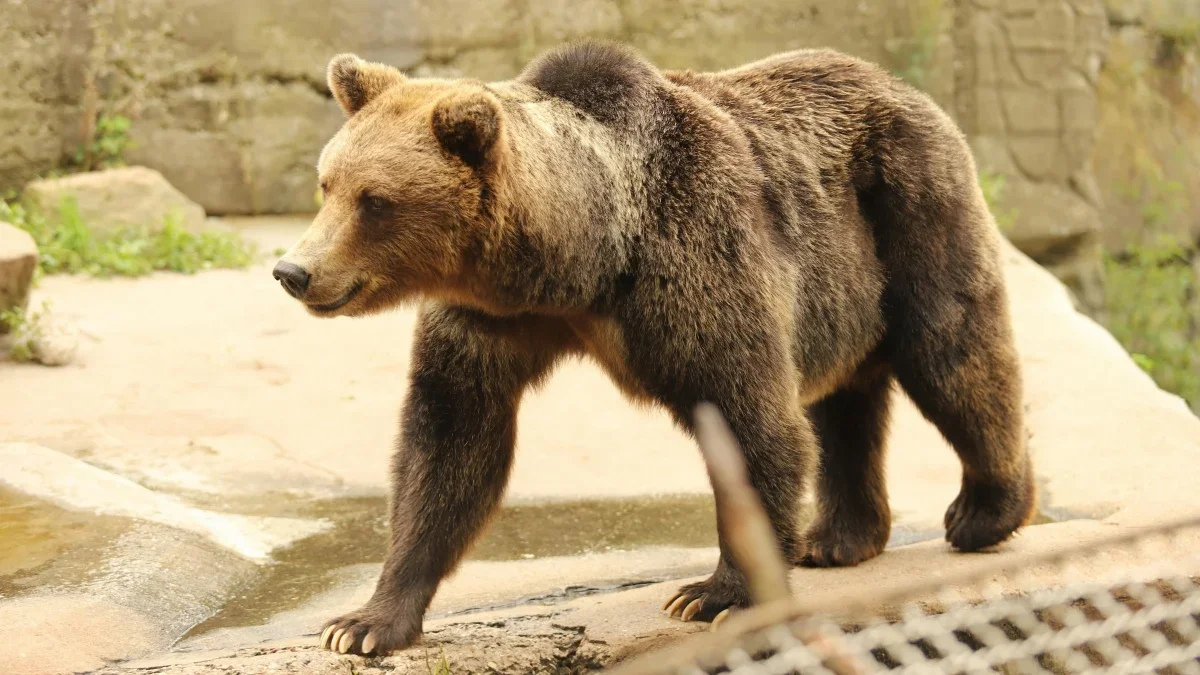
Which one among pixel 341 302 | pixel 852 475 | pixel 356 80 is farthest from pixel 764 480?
pixel 356 80

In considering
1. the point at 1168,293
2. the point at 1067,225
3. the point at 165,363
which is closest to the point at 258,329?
the point at 165,363

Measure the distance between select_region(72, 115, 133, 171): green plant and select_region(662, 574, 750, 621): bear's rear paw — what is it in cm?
765

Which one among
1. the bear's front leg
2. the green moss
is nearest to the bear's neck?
the bear's front leg

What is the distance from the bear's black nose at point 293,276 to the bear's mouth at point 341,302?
0.09m

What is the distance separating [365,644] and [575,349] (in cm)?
102

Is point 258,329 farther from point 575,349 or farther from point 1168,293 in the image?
point 1168,293

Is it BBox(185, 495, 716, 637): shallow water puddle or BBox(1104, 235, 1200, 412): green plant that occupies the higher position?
BBox(185, 495, 716, 637): shallow water puddle

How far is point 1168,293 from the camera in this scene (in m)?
12.8

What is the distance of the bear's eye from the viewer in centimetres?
337

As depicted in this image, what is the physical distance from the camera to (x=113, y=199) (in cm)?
944

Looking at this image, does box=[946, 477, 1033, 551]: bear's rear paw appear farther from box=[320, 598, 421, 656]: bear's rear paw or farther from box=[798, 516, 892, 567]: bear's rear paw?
box=[320, 598, 421, 656]: bear's rear paw

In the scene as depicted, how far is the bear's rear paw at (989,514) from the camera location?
14.7 feet

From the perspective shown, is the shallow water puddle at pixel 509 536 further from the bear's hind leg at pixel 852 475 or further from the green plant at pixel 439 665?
the green plant at pixel 439 665

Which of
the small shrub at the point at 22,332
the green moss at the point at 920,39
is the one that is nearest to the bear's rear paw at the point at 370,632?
the small shrub at the point at 22,332
